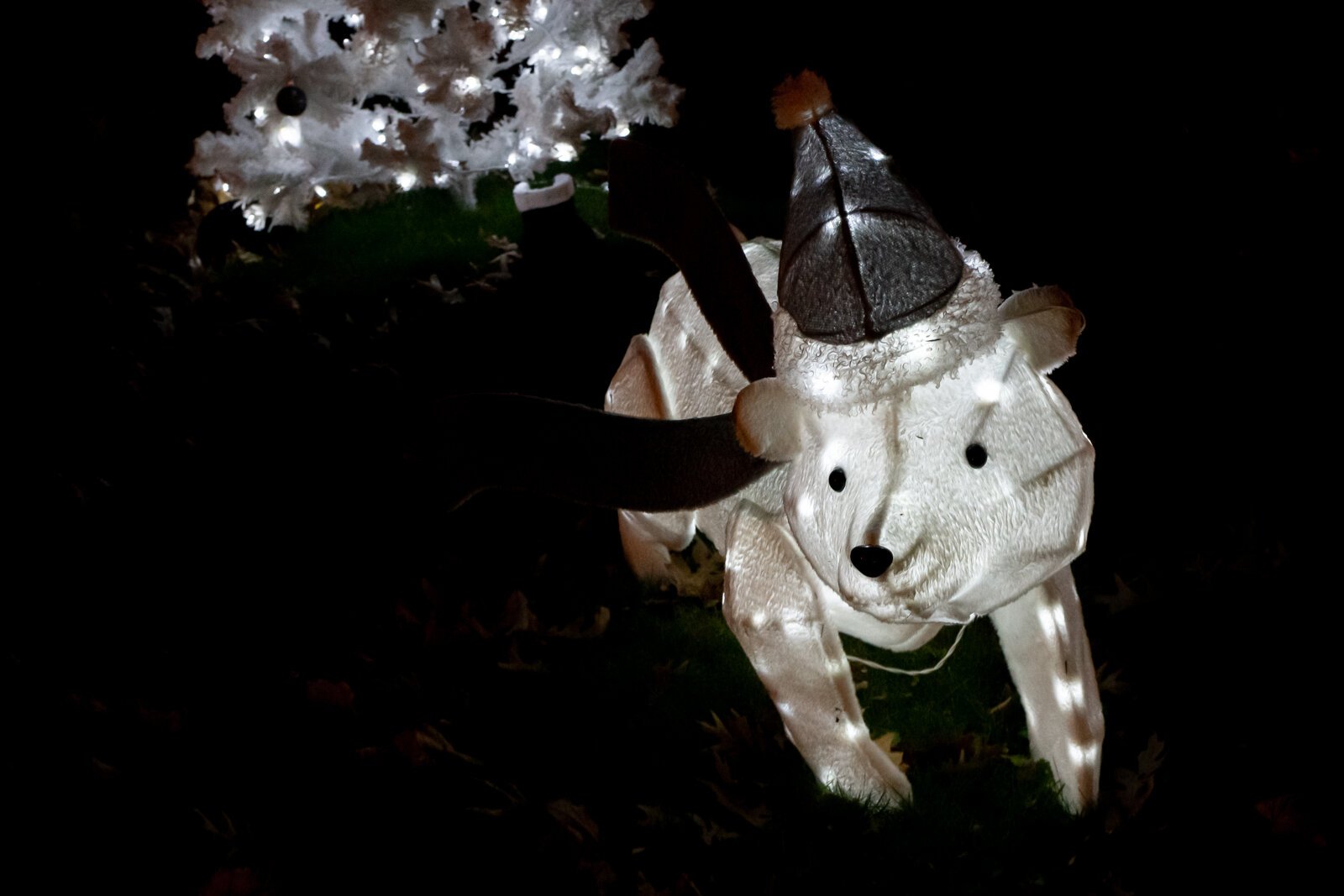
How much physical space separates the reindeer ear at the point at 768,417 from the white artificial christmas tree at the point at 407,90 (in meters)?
3.05

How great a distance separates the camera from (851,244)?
1.78m

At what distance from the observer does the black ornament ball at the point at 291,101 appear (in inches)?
181

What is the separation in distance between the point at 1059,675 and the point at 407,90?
3.92 metres

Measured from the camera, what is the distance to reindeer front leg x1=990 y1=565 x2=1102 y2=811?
2.17 metres

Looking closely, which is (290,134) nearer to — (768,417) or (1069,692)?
(768,417)

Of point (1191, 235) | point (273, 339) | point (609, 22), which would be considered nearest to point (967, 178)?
point (1191, 235)

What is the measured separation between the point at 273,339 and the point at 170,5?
243 cm

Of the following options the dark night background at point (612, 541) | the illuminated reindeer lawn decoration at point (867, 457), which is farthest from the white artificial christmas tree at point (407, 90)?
the illuminated reindeer lawn decoration at point (867, 457)

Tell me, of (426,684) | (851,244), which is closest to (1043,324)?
(851,244)

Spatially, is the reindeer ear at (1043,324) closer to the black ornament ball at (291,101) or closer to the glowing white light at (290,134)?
the black ornament ball at (291,101)

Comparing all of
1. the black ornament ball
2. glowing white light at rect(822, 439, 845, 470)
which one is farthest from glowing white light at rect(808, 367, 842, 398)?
the black ornament ball

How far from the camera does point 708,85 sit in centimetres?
498

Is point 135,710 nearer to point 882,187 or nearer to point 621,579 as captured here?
point 621,579

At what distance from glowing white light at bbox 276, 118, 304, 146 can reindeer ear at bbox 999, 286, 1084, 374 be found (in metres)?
3.84
